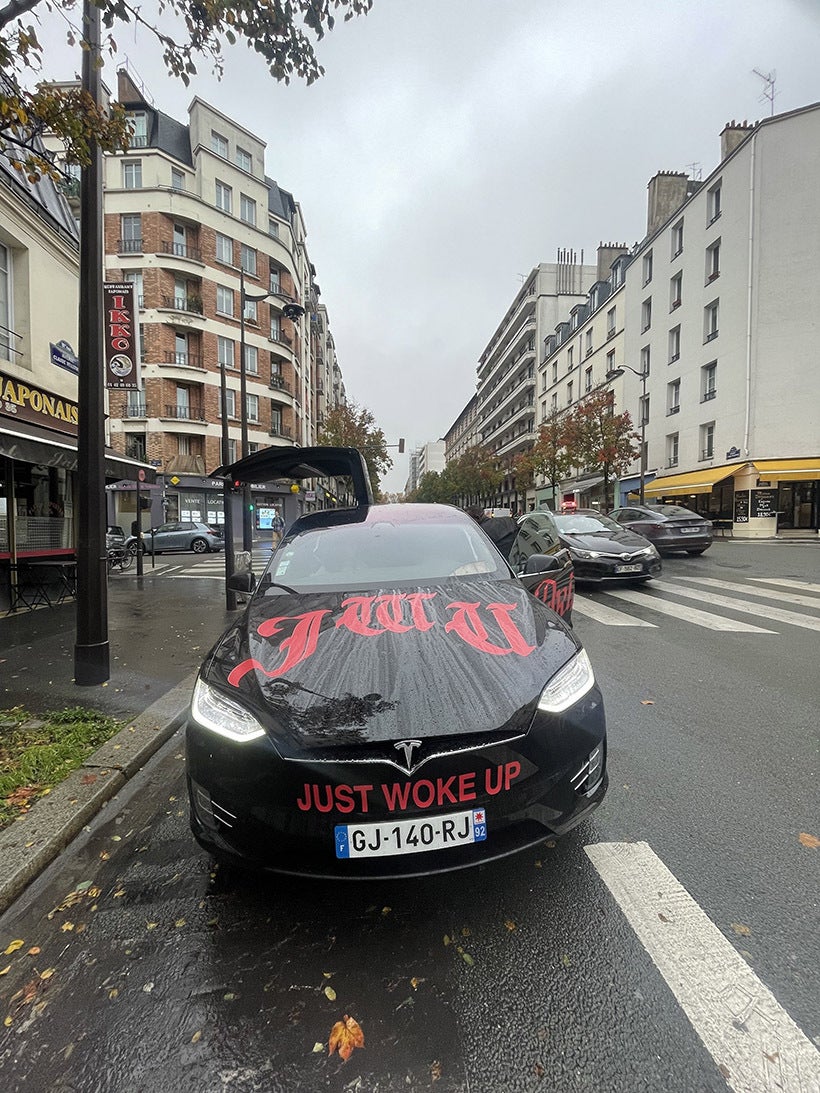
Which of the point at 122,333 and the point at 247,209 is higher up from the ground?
the point at 247,209

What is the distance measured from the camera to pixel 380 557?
11.9ft

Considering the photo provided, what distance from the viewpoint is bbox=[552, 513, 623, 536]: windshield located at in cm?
1133

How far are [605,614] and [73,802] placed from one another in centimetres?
Result: 706

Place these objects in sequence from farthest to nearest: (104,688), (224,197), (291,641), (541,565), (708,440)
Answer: (224,197) < (708,440) < (104,688) < (541,565) < (291,641)

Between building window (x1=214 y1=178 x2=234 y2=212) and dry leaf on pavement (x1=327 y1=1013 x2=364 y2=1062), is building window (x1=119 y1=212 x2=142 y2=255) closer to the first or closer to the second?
building window (x1=214 y1=178 x2=234 y2=212)

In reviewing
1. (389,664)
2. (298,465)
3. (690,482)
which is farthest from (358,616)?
(690,482)

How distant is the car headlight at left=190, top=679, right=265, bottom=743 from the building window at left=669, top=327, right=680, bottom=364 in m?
34.8

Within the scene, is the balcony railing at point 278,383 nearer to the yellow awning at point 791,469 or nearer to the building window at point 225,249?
the building window at point 225,249

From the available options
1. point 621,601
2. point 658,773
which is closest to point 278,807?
point 658,773

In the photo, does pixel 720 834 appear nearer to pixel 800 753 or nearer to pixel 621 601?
pixel 800 753

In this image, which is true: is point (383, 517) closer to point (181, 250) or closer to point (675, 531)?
point (675, 531)

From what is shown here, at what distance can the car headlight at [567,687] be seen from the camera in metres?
2.15

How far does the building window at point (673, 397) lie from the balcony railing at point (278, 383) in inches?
973

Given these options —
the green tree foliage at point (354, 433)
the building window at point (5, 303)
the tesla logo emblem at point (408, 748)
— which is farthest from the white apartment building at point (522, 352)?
the tesla logo emblem at point (408, 748)
